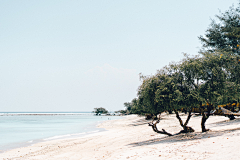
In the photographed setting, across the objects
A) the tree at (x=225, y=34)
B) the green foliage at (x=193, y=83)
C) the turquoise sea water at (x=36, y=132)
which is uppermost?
the tree at (x=225, y=34)

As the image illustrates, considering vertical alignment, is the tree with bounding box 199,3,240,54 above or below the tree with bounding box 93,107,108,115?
above

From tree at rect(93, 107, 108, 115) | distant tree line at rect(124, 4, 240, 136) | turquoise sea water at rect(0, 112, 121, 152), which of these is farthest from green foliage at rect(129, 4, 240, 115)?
tree at rect(93, 107, 108, 115)

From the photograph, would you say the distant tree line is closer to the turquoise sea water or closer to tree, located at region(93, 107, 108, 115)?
the turquoise sea water

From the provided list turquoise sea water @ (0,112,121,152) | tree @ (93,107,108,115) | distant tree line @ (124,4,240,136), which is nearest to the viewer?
distant tree line @ (124,4,240,136)

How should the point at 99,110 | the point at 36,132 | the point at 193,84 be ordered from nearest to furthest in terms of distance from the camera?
the point at 193,84 → the point at 36,132 → the point at 99,110

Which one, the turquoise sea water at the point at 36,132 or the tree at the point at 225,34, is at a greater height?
the tree at the point at 225,34

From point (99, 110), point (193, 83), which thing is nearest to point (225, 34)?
point (193, 83)

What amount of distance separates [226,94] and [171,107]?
4973 millimetres

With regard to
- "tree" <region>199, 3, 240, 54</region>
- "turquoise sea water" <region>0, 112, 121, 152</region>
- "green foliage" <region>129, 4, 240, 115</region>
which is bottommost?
"turquoise sea water" <region>0, 112, 121, 152</region>

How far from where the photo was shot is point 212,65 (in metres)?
17.3

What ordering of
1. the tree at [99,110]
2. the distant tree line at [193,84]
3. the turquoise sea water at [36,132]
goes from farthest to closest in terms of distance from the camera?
the tree at [99,110]
the turquoise sea water at [36,132]
the distant tree line at [193,84]

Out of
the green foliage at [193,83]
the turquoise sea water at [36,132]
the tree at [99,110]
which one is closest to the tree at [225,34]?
the green foliage at [193,83]

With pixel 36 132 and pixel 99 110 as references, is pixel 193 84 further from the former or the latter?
pixel 99 110

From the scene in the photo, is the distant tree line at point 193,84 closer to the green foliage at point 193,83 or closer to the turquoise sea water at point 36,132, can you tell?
the green foliage at point 193,83
